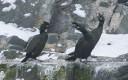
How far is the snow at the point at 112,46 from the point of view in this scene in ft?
42.6

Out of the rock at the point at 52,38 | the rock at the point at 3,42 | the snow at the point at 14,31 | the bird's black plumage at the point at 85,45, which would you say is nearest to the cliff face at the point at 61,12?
the snow at the point at 14,31

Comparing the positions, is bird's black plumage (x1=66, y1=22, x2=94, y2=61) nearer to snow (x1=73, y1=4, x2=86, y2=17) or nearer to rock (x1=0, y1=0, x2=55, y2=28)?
rock (x1=0, y1=0, x2=55, y2=28)

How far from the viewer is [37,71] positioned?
848 cm

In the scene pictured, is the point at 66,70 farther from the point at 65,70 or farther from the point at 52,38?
the point at 52,38

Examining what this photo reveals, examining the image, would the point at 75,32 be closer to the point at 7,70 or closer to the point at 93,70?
the point at 7,70

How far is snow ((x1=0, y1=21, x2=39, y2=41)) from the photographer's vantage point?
1544 cm

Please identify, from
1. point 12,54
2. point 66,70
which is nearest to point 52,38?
point 12,54

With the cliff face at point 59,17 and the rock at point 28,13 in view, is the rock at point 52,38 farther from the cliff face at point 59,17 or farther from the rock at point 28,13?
the rock at point 28,13

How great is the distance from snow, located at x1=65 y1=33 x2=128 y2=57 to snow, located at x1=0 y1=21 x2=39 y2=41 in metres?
1.89

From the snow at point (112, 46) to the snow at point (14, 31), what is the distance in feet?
6.21

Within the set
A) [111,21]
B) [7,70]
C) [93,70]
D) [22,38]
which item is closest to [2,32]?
[22,38]

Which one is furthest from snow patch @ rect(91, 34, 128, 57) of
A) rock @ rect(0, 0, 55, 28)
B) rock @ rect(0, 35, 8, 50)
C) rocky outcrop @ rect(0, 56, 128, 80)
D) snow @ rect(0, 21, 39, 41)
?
rocky outcrop @ rect(0, 56, 128, 80)

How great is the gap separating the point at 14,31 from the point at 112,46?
13.8ft

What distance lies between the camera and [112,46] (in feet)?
45.4
